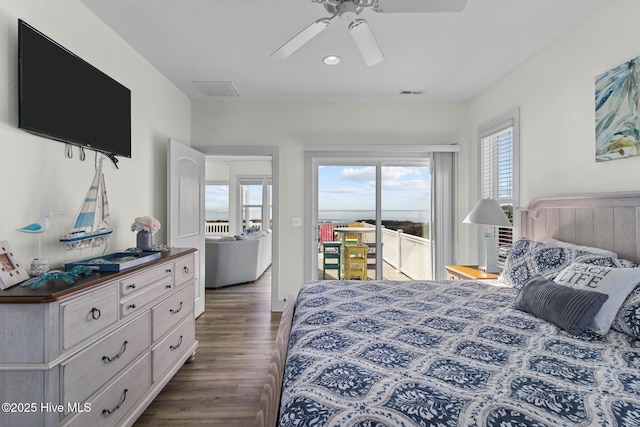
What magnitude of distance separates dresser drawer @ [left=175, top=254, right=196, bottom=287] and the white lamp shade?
103 inches

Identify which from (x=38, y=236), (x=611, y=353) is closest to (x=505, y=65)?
(x=611, y=353)

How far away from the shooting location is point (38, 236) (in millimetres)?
1737

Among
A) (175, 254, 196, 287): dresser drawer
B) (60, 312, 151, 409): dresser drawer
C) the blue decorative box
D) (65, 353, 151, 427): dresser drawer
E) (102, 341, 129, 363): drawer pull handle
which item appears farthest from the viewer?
(175, 254, 196, 287): dresser drawer

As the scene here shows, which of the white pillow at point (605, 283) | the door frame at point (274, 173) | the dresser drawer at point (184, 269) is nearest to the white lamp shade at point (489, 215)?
the white pillow at point (605, 283)

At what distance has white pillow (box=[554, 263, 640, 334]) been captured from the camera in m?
1.39

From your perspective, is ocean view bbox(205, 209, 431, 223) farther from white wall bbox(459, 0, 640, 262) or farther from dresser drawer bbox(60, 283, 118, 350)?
dresser drawer bbox(60, 283, 118, 350)

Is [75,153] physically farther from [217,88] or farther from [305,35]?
[217,88]

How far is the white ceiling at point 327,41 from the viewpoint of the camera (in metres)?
2.12

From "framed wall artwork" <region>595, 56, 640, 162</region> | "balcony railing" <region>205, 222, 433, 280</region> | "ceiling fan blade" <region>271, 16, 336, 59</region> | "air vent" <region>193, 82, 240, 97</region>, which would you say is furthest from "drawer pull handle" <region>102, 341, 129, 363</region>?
"framed wall artwork" <region>595, 56, 640, 162</region>

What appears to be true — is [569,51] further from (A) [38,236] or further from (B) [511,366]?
(A) [38,236]

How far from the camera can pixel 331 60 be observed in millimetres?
2863

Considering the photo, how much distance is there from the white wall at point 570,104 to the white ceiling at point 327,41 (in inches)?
5.6

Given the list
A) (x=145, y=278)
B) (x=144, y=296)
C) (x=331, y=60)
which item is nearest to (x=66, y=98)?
(x=145, y=278)

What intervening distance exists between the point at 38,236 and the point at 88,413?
992 mm
